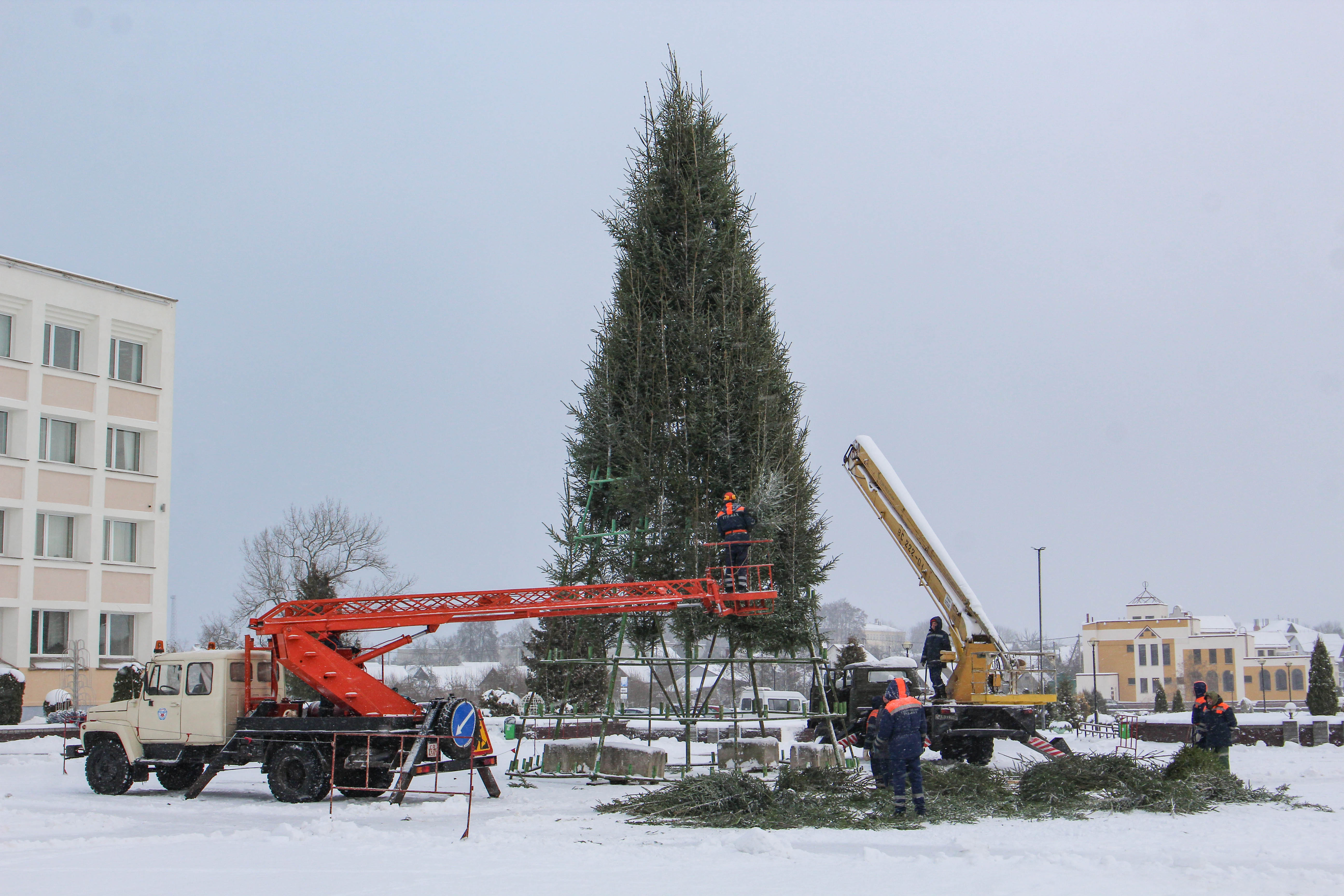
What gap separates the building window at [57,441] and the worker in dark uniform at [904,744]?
3571 cm

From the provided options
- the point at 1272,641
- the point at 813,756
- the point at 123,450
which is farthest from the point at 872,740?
the point at 1272,641

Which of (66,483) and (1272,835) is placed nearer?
(1272,835)

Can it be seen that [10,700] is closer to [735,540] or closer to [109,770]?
[109,770]

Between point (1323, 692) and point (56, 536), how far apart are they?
151 feet

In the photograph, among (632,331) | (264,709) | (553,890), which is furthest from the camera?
(632,331)

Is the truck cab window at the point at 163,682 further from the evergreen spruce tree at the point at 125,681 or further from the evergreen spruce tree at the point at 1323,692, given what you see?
the evergreen spruce tree at the point at 1323,692

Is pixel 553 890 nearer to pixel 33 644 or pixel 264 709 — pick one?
pixel 264 709

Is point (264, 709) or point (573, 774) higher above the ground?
point (264, 709)

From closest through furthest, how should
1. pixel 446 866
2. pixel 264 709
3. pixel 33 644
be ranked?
pixel 446 866 → pixel 264 709 → pixel 33 644

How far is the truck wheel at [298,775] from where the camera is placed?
16.0 metres

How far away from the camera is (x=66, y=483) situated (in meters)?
40.1

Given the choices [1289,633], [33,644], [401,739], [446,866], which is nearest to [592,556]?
[401,739]

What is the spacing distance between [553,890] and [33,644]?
36.7m

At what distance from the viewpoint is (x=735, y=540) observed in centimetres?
1630
